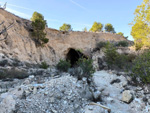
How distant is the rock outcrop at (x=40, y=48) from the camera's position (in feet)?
34.5

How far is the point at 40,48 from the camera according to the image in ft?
45.1

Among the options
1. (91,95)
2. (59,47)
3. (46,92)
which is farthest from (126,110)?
(59,47)

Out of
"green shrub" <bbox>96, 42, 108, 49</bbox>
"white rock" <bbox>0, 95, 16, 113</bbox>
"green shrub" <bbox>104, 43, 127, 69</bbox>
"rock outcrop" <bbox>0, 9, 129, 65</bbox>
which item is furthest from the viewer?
"green shrub" <bbox>96, 42, 108, 49</bbox>

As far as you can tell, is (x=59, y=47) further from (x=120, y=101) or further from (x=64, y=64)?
(x=120, y=101)

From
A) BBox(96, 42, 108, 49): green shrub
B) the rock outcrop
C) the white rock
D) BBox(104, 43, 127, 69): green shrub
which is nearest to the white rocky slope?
the white rock

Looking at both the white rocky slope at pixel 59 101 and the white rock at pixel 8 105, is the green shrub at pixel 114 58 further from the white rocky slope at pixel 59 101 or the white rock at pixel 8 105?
the white rock at pixel 8 105

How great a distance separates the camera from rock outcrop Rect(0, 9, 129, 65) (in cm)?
1052

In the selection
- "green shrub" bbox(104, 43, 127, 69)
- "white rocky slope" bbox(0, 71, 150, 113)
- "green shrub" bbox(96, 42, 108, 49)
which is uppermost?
"green shrub" bbox(96, 42, 108, 49)

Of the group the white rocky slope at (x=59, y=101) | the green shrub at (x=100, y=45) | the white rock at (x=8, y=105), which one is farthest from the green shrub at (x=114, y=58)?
the white rock at (x=8, y=105)

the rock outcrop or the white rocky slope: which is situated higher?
the rock outcrop

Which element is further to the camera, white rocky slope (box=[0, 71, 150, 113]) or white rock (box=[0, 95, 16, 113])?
white rocky slope (box=[0, 71, 150, 113])

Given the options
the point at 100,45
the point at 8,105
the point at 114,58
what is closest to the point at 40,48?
the point at 114,58

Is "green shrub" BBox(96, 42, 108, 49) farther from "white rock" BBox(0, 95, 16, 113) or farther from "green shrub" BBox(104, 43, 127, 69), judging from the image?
"white rock" BBox(0, 95, 16, 113)

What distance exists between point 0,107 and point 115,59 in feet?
37.2
